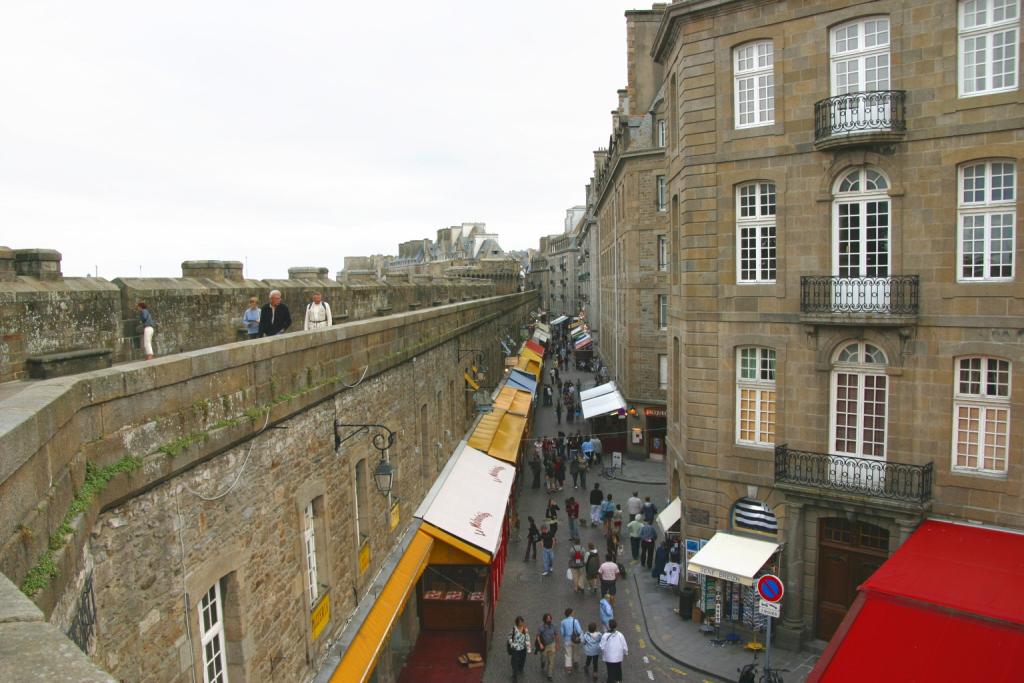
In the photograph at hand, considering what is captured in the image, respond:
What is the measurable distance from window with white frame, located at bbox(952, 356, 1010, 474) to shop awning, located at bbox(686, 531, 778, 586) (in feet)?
12.3

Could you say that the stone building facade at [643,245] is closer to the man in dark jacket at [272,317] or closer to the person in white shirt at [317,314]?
the person in white shirt at [317,314]

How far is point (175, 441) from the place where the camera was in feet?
18.2

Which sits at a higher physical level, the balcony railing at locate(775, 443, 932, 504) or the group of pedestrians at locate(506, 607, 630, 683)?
the balcony railing at locate(775, 443, 932, 504)

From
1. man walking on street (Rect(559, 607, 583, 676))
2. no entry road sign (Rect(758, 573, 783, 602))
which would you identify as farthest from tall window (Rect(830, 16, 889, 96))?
man walking on street (Rect(559, 607, 583, 676))

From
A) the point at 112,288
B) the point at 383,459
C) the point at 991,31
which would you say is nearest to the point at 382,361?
the point at 383,459

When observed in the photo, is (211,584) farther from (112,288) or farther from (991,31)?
(991,31)

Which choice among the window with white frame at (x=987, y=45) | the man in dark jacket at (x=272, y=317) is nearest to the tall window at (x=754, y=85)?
the window with white frame at (x=987, y=45)

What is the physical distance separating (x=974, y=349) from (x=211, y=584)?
1204cm

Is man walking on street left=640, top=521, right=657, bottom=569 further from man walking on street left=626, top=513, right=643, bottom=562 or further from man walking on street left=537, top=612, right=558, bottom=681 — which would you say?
man walking on street left=537, top=612, right=558, bottom=681

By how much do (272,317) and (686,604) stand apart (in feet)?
35.0

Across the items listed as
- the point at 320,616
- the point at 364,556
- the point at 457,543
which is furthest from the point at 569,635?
the point at 320,616

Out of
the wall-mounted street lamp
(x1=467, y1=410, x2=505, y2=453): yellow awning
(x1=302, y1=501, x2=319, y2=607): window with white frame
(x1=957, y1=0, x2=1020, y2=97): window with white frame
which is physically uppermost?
(x1=957, y1=0, x2=1020, y2=97): window with white frame

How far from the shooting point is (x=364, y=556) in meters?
10.1

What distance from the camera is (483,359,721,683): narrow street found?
13.2 m
